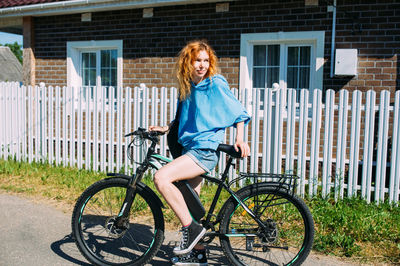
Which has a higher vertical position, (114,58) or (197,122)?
(114,58)

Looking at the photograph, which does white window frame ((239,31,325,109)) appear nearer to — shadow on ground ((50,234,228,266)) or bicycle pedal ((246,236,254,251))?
shadow on ground ((50,234,228,266))

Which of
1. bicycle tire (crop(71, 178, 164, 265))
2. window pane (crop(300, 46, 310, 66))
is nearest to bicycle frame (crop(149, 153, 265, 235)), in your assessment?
bicycle tire (crop(71, 178, 164, 265))

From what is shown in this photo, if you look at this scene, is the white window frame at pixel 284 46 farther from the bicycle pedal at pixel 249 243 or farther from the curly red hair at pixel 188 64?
the bicycle pedal at pixel 249 243

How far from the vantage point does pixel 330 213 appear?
15.7ft

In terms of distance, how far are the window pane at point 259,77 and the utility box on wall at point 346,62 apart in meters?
1.44

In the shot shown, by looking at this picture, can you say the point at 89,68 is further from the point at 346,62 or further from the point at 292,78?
the point at 346,62

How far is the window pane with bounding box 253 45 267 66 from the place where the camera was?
25.5 ft

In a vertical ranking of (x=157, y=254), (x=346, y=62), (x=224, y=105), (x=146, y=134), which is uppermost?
(x=346, y=62)

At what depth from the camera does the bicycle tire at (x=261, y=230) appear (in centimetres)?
329

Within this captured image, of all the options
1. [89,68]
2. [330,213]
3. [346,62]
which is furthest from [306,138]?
[89,68]

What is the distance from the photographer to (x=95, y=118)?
715cm

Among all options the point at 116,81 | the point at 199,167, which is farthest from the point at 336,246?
the point at 116,81

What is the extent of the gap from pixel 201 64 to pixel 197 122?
457 mm

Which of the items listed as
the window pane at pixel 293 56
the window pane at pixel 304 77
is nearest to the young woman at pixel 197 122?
the window pane at pixel 304 77
